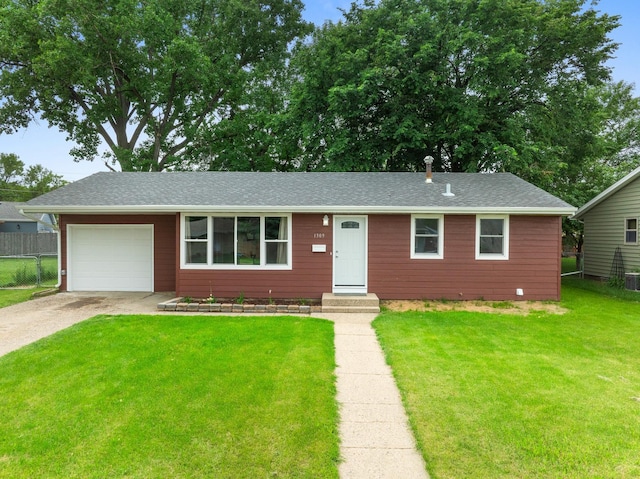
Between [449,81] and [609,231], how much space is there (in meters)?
8.63

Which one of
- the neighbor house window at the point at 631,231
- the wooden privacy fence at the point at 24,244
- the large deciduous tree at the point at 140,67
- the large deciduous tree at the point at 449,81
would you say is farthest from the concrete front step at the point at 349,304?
the wooden privacy fence at the point at 24,244

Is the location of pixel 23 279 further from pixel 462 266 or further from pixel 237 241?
pixel 462 266

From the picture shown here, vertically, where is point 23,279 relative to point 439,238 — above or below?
below

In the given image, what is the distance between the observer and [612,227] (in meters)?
12.5

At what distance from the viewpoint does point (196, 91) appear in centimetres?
1980

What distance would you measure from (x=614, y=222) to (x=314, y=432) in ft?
47.0

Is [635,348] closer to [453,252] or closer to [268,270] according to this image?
[453,252]

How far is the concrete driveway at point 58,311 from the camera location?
5996 mm

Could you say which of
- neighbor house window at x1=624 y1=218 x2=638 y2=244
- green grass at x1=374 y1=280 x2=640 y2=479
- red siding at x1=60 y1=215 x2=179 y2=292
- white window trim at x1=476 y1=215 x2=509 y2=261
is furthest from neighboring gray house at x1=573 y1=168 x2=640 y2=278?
red siding at x1=60 y1=215 x2=179 y2=292

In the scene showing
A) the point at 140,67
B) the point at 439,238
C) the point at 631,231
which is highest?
the point at 140,67

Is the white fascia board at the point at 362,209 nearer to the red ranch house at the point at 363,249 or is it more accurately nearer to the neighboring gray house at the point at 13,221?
the red ranch house at the point at 363,249

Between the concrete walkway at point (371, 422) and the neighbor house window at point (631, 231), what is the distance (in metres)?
11.4

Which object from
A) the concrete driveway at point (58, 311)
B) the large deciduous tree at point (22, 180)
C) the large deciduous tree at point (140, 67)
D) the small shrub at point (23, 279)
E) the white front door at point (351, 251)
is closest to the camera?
the concrete driveway at point (58, 311)

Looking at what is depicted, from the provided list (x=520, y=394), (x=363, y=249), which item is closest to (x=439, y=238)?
(x=363, y=249)
